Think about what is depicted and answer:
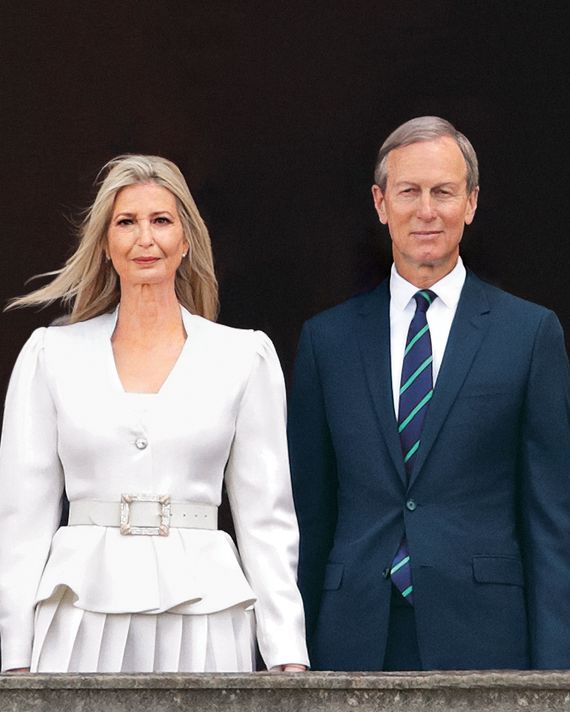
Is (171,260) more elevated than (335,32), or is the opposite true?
(335,32)

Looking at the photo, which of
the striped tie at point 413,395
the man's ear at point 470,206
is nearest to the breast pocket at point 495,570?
the striped tie at point 413,395

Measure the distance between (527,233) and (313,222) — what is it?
0.69m

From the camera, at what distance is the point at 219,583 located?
5.12 m

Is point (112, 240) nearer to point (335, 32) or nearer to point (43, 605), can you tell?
point (43, 605)

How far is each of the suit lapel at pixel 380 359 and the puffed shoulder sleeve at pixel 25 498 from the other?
820 millimetres

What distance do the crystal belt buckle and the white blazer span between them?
17 millimetres

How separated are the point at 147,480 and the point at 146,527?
110mm

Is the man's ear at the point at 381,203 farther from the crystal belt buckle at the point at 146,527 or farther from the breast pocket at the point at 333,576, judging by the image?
the crystal belt buckle at the point at 146,527

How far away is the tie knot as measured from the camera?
5.64m

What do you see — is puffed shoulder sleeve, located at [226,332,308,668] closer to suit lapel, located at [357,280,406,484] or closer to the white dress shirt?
suit lapel, located at [357,280,406,484]

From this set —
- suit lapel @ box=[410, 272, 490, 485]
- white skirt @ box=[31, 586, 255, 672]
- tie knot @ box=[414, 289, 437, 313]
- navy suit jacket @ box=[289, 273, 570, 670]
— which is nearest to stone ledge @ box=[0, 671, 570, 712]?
white skirt @ box=[31, 586, 255, 672]

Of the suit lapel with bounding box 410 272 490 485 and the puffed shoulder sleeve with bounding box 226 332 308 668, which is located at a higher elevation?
the suit lapel with bounding box 410 272 490 485

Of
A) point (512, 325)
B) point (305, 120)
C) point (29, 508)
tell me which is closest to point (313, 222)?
point (305, 120)

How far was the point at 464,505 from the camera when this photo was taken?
213 inches
